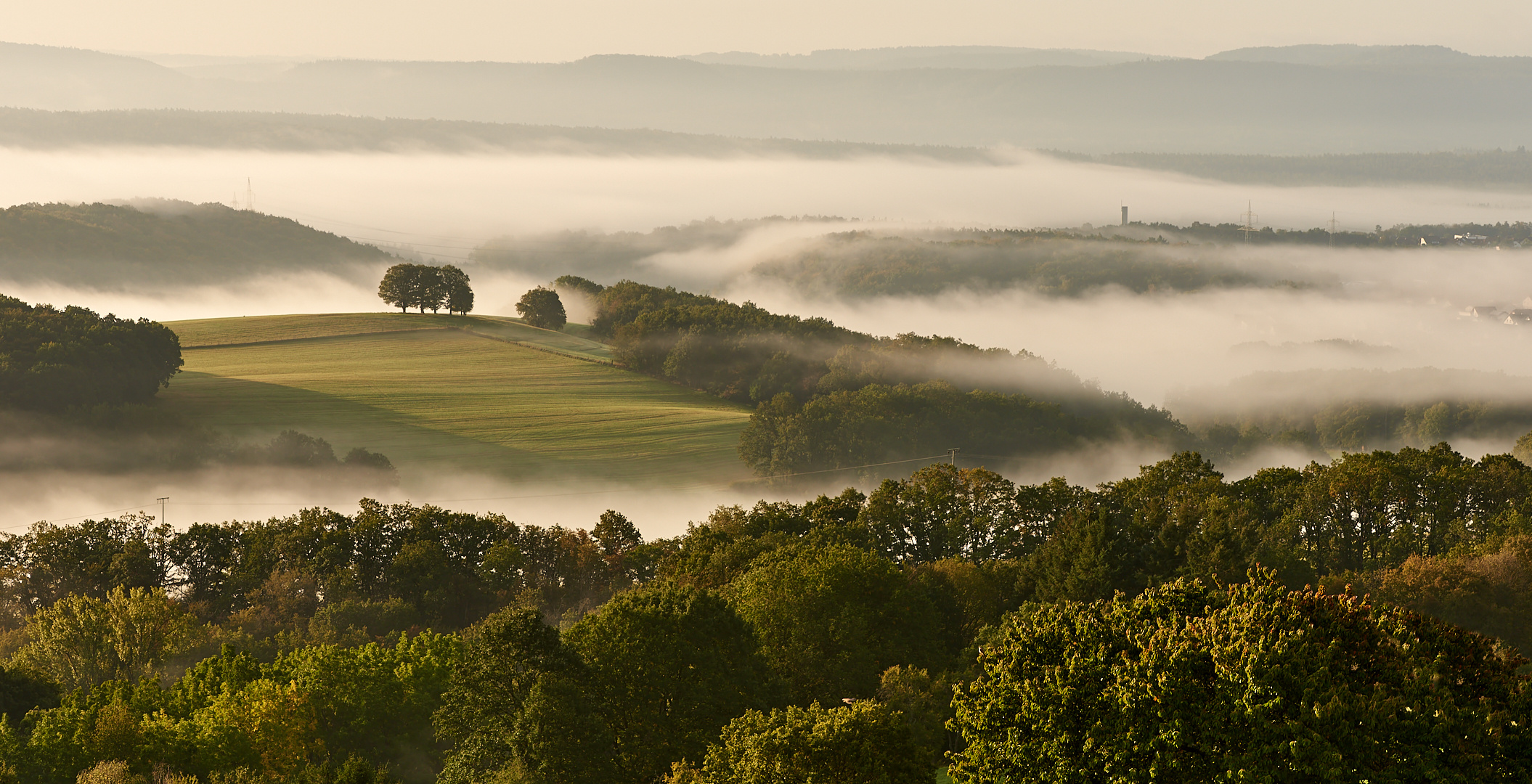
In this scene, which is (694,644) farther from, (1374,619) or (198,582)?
(198,582)

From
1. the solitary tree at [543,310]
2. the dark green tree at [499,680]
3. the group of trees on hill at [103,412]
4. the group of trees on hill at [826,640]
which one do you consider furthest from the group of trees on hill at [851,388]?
the dark green tree at [499,680]

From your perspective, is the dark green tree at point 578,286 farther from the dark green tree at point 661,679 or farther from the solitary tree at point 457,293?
the dark green tree at point 661,679

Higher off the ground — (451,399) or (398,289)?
(398,289)

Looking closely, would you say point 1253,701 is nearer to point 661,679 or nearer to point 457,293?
point 661,679

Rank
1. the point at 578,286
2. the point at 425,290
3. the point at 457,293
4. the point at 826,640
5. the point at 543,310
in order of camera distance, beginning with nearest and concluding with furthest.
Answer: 1. the point at 826,640
2. the point at 425,290
3. the point at 457,293
4. the point at 543,310
5. the point at 578,286

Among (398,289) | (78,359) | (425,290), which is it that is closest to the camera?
(78,359)

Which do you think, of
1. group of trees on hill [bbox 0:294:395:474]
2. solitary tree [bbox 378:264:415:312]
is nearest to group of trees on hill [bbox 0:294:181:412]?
group of trees on hill [bbox 0:294:395:474]

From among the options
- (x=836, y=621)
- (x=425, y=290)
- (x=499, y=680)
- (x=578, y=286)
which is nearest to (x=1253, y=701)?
(x=499, y=680)
